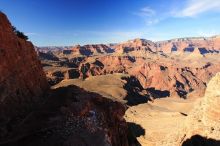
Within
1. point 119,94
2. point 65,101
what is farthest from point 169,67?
point 65,101

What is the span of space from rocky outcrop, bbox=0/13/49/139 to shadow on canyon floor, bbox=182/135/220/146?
1629 centimetres

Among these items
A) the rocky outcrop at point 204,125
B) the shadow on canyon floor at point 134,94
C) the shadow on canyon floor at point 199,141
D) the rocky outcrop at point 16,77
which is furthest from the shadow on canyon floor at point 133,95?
the rocky outcrop at point 16,77

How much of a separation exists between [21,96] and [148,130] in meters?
39.7

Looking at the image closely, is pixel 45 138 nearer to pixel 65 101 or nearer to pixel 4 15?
pixel 65 101

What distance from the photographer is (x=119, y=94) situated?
4505 inches

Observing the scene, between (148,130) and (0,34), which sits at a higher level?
(0,34)

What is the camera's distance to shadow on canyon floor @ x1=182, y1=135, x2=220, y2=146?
1231 inches

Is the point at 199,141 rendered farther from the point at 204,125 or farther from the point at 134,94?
the point at 134,94

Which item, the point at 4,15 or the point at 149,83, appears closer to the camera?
the point at 4,15

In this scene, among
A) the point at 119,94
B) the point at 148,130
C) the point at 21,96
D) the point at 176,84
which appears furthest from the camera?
the point at 176,84

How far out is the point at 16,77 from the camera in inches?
1158

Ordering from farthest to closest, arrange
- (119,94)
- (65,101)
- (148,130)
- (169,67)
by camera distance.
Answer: (169,67) < (119,94) < (148,130) < (65,101)

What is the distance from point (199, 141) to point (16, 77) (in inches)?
762

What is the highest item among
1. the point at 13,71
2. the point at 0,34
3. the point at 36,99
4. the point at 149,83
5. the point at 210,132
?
the point at 0,34
